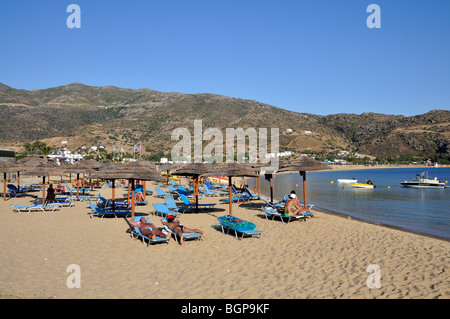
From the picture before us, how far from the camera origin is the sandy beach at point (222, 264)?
4828 millimetres

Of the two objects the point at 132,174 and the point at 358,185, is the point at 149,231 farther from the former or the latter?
the point at 358,185

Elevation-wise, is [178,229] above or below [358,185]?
above

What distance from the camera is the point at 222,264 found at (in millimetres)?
6172

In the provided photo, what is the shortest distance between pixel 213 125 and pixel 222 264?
76037mm

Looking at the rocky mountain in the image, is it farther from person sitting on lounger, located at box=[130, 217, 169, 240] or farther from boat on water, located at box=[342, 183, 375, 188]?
person sitting on lounger, located at box=[130, 217, 169, 240]

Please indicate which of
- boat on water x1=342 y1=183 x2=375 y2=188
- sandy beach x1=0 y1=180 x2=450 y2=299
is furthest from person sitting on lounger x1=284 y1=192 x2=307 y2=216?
boat on water x1=342 y1=183 x2=375 y2=188

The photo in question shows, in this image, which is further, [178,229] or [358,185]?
[358,185]

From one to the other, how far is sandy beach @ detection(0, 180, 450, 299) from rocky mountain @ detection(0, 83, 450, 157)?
61413 mm

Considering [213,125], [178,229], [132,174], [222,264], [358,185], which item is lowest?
[358,185]

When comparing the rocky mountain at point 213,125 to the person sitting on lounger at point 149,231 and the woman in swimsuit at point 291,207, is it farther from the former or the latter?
the person sitting on lounger at point 149,231

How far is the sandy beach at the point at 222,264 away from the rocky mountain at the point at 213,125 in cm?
6141

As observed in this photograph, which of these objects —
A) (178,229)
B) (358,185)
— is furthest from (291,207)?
(358,185)

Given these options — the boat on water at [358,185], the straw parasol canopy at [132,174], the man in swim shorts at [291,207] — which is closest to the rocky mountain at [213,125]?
the boat on water at [358,185]

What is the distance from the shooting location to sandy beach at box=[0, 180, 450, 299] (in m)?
4.83
